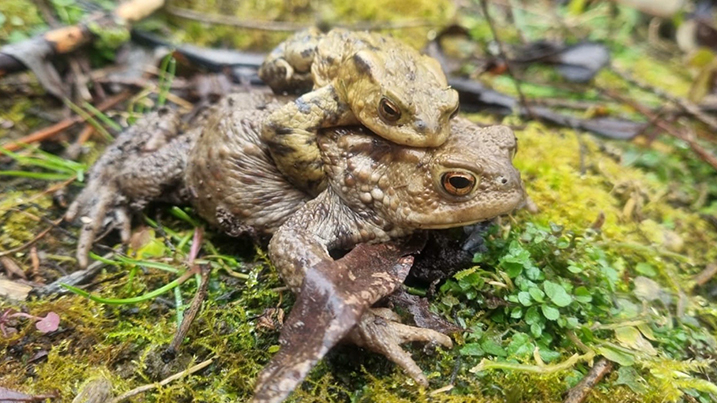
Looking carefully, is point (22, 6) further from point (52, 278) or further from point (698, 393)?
point (698, 393)

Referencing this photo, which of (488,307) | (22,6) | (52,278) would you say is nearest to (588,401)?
(488,307)

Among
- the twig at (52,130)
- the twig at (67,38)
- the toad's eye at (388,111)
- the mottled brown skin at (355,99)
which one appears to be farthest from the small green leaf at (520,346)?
the twig at (67,38)

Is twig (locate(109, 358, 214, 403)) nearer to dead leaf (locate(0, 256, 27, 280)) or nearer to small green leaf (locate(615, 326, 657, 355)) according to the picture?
dead leaf (locate(0, 256, 27, 280))

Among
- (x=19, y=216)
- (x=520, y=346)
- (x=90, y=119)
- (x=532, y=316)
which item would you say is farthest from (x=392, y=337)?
(x=90, y=119)

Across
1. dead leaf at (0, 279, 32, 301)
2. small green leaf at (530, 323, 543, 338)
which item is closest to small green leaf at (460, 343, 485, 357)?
small green leaf at (530, 323, 543, 338)

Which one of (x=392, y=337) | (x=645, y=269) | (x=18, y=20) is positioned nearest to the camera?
(x=392, y=337)

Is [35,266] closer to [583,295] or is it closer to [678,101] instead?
[583,295]
